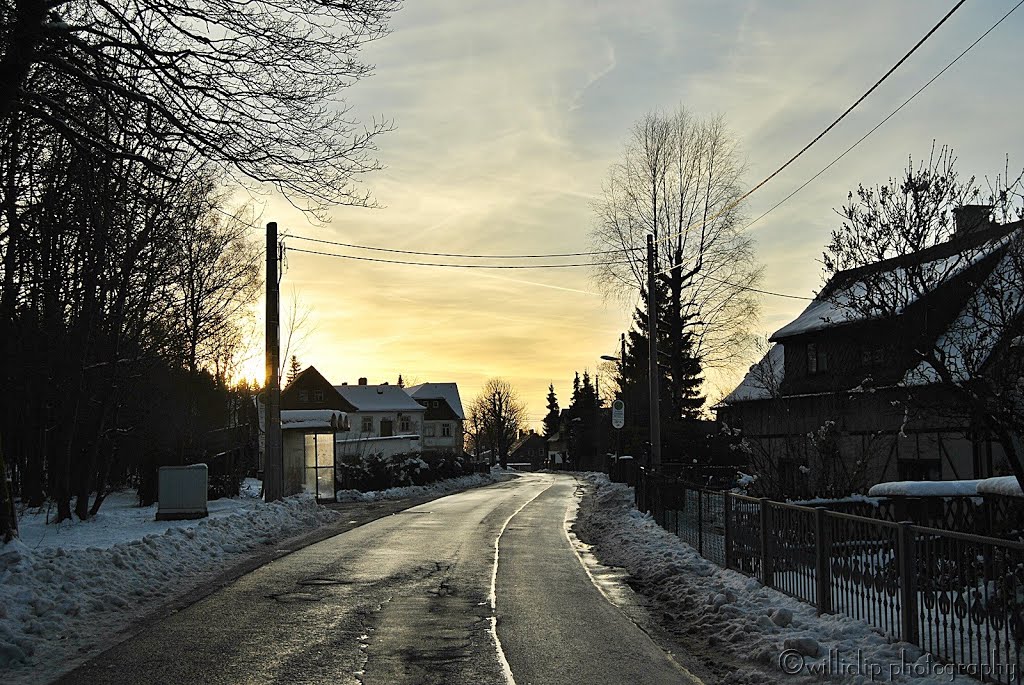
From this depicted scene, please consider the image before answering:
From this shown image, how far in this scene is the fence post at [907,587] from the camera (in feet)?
25.8

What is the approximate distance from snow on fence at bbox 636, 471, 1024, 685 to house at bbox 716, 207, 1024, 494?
10.7 feet

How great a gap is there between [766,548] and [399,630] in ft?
15.2

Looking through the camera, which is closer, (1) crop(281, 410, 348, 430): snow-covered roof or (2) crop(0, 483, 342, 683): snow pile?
(2) crop(0, 483, 342, 683): snow pile

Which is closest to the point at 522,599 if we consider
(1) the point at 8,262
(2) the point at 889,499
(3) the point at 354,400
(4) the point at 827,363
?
(2) the point at 889,499

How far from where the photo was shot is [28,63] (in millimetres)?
11266

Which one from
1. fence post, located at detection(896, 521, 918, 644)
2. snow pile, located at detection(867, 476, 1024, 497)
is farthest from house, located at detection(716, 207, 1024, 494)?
fence post, located at detection(896, 521, 918, 644)

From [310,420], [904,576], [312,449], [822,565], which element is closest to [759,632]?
[822,565]

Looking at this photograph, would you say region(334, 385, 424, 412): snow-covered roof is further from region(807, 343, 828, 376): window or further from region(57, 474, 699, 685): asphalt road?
region(57, 474, 699, 685): asphalt road

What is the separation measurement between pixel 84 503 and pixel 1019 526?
18627mm

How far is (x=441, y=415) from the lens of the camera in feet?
423

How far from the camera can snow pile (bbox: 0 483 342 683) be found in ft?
30.8

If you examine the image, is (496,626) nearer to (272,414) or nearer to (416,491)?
(272,414)

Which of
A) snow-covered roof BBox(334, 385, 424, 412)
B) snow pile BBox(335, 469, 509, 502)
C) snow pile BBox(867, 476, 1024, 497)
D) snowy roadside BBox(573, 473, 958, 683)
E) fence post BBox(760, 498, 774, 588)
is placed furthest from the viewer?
snow-covered roof BBox(334, 385, 424, 412)

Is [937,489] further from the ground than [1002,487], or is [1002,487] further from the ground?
[1002,487]
